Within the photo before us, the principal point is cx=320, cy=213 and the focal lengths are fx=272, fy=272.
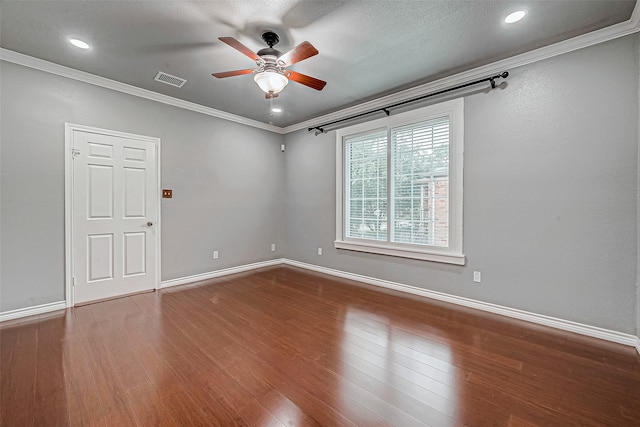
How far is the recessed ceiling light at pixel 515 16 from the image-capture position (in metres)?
2.24

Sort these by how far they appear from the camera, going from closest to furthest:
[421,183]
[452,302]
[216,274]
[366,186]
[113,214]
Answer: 1. [452,302]
2. [113,214]
3. [421,183]
4. [366,186]
5. [216,274]

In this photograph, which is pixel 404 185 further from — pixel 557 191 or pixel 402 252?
pixel 557 191

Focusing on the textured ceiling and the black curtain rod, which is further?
the black curtain rod

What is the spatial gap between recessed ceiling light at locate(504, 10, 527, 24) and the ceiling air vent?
3.53m

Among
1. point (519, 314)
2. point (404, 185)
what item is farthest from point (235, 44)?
point (519, 314)

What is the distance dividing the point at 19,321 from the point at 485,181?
5.28 m

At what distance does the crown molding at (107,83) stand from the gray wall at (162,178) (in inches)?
2.5

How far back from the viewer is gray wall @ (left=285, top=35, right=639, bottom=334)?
7.93 ft

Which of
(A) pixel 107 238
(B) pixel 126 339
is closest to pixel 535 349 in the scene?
(B) pixel 126 339

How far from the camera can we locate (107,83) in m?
3.46

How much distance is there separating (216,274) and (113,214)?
1749mm

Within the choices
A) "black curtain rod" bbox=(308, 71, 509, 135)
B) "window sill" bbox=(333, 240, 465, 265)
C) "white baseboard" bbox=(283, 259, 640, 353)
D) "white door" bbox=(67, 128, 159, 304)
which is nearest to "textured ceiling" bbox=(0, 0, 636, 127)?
"black curtain rod" bbox=(308, 71, 509, 135)

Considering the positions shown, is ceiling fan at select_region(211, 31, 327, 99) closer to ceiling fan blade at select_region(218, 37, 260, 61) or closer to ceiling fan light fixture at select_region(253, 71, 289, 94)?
ceiling fan light fixture at select_region(253, 71, 289, 94)

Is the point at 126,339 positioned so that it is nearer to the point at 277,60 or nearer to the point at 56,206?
the point at 56,206
